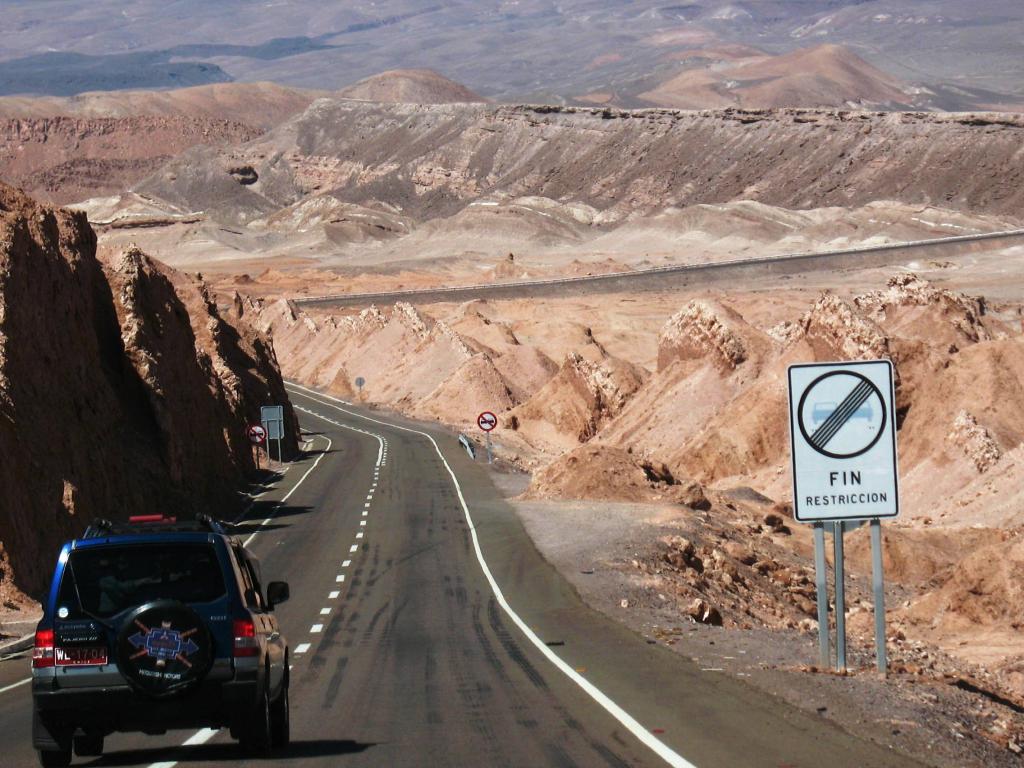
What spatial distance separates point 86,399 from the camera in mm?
30297

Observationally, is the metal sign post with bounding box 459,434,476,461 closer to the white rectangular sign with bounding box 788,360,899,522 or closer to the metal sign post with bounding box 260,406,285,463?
the metal sign post with bounding box 260,406,285,463

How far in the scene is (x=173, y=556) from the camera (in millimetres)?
10328

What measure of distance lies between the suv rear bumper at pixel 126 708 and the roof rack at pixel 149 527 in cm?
102

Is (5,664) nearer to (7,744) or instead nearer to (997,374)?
(7,744)

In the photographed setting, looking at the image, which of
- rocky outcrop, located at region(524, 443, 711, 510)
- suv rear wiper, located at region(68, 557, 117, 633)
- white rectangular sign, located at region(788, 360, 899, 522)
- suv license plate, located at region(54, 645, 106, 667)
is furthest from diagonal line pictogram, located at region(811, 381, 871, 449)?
rocky outcrop, located at region(524, 443, 711, 510)

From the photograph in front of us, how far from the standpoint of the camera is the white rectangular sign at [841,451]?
12.7 m

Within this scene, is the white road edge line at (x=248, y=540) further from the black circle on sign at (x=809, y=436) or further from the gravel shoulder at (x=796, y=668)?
the black circle on sign at (x=809, y=436)

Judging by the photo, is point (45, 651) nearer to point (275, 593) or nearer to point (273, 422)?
point (275, 593)

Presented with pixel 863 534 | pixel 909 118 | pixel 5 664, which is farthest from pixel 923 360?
pixel 909 118

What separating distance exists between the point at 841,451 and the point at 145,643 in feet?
19.0

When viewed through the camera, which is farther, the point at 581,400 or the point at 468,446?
the point at 581,400

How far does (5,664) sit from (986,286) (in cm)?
9222

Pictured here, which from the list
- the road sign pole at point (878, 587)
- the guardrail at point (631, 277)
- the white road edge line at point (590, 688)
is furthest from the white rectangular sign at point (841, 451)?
the guardrail at point (631, 277)

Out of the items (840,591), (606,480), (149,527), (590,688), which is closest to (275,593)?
(149,527)
